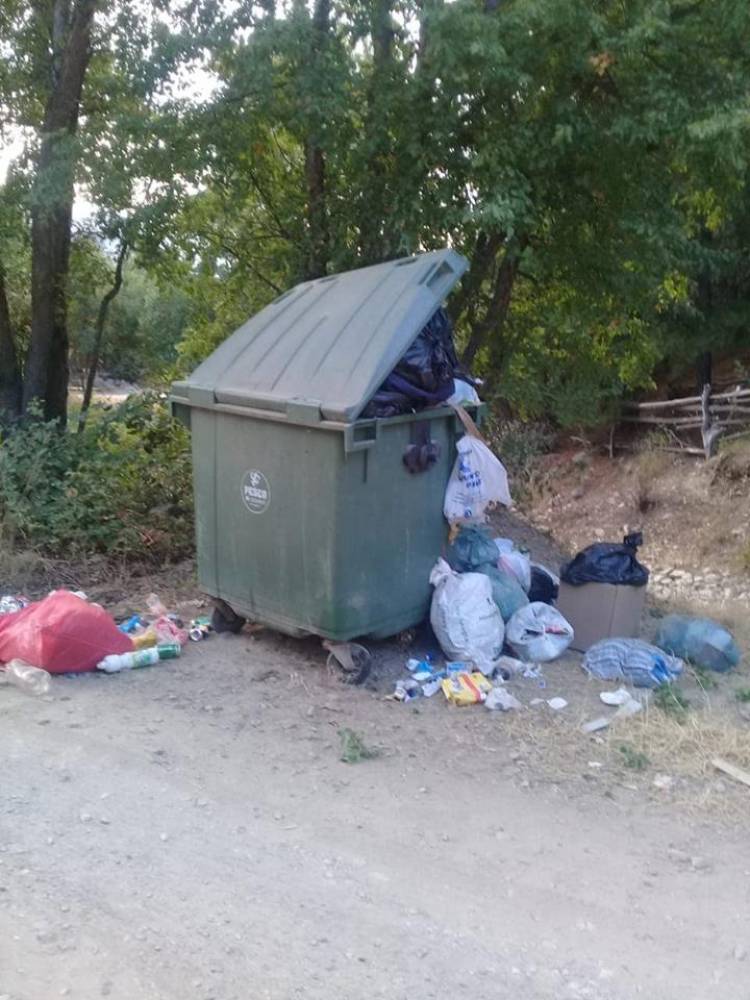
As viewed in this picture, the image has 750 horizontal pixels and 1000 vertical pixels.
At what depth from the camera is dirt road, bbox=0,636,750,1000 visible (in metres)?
2.82

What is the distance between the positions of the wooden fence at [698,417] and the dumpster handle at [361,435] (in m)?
10.4

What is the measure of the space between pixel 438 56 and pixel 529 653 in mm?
3771

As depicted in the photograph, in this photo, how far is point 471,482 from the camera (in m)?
5.39

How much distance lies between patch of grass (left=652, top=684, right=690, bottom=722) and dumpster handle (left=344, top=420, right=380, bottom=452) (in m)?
1.78

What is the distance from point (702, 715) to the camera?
4.73 meters

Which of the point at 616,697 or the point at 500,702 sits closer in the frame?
the point at 500,702

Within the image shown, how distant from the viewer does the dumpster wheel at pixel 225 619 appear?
18.1 feet

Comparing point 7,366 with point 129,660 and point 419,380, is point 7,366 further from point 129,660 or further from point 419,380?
point 419,380

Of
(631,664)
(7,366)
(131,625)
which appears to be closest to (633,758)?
(631,664)

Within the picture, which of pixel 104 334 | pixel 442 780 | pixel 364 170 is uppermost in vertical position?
pixel 364 170

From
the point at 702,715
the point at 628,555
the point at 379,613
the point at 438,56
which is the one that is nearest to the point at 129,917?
the point at 379,613

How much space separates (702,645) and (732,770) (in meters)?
1.46

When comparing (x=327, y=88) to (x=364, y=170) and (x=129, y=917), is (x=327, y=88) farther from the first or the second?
(x=129, y=917)

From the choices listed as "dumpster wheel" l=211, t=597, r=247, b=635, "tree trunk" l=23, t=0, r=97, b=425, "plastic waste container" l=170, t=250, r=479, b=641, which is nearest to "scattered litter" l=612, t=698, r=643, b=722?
"plastic waste container" l=170, t=250, r=479, b=641
